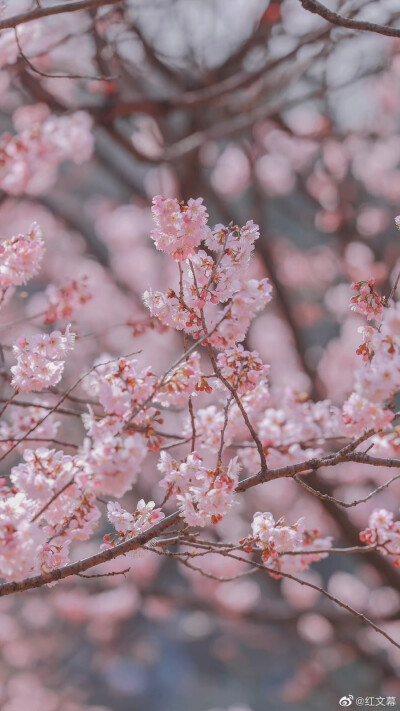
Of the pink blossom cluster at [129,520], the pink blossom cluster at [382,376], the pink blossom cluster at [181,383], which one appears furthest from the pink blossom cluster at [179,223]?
the pink blossom cluster at [129,520]

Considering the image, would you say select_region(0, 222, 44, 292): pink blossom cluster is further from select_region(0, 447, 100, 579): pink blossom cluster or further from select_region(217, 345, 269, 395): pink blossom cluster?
select_region(217, 345, 269, 395): pink blossom cluster

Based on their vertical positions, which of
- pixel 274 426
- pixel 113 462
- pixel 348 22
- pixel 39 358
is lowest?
pixel 274 426

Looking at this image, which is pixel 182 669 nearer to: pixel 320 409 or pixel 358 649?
pixel 358 649

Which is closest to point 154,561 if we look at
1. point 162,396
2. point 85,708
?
point 85,708

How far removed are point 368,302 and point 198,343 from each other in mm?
536

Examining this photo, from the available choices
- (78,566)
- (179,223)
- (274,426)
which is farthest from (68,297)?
(78,566)

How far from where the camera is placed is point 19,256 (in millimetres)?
2121

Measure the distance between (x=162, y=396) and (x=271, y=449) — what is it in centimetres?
76

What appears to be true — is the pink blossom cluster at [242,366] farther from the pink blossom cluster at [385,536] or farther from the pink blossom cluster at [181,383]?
the pink blossom cluster at [385,536]

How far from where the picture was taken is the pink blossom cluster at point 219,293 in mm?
1700

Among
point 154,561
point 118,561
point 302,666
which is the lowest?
point 302,666

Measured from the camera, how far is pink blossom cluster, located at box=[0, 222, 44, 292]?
2.12m

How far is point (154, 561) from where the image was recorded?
7.29 m

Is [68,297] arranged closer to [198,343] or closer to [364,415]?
[198,343]
